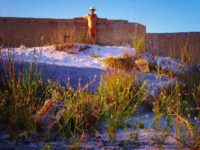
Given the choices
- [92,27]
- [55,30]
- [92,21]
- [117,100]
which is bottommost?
[117,100]

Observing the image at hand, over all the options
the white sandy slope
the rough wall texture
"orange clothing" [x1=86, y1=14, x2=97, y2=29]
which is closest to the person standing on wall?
"orange clothing" [x1=86, y1=14, x2=97, y2=29]

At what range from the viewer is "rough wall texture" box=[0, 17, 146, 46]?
1368 centimetres

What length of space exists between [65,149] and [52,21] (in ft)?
39.2

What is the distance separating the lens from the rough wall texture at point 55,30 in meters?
13.7

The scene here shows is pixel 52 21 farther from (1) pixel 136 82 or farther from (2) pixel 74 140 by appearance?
(2) pixel 74 140

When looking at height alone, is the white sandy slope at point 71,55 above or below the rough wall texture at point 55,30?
below

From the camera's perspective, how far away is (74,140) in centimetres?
303

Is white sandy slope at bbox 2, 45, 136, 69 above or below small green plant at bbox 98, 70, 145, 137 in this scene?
above

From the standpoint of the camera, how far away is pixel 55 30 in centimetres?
1439

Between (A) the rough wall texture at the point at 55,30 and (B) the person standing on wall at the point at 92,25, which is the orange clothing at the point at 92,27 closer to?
(B) the person standing on wall at the point at 92,25

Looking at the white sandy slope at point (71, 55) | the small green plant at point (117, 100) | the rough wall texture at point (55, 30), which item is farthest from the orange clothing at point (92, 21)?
the small green plant at point (117, 100)

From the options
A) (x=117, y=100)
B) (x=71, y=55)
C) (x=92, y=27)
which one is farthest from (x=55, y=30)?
(x=117, y=100)

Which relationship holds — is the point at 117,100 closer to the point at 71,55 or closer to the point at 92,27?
the point at 71,55

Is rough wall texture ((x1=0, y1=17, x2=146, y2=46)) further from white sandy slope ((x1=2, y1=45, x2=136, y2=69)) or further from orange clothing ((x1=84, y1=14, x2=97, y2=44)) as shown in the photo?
white sandy slope ((x1=2, y1=45, x2=136, y2=69))
